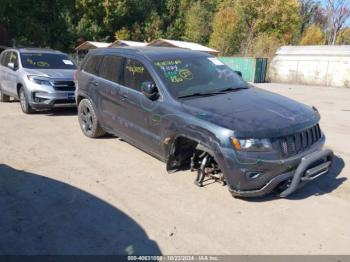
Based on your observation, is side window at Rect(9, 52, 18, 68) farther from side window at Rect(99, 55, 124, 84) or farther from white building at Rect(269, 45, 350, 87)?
white building at Rect(269, 45, 350, 87)

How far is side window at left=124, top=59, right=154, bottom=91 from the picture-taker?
540 cm

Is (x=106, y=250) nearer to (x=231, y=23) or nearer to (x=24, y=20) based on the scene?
(x=24, y=20)

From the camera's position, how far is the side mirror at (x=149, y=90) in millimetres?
4983

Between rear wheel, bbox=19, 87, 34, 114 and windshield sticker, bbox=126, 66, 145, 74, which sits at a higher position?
windshield sticker, bbox=126, 66, 145, 74

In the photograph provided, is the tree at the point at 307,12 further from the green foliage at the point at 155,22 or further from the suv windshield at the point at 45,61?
the suv windshield at the point at 45,61

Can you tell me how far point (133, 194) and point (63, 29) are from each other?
4183cm

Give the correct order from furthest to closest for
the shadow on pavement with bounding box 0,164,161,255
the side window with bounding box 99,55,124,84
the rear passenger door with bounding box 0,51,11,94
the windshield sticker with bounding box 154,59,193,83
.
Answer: the rear passenger door with bounding box 0,51,11,94, the side window with bounding box 99,55,124,84, the windshield sticker with bounding box 154,59,193,83, the shadow on pavement with bounding box 0,164,161,255

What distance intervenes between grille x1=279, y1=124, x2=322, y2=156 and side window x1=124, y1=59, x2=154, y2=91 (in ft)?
7.02

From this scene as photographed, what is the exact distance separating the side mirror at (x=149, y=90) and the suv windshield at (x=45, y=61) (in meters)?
5.90

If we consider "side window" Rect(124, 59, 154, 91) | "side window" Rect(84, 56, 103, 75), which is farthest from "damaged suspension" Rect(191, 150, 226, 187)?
"side window" Rect(84, 56, 103, 75)

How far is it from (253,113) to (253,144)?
0.51 metres

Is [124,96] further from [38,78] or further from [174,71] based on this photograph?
[38,78]

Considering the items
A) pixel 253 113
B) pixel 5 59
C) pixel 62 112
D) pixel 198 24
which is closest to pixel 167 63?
pixel 253 113

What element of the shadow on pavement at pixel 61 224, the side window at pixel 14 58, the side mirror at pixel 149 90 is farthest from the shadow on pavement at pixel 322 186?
the side window at pixel 14 58
